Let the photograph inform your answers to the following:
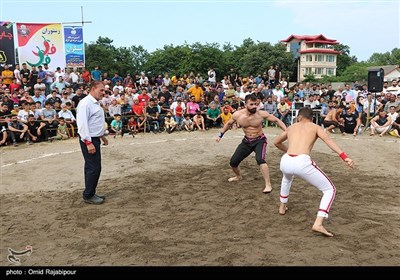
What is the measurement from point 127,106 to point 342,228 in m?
10.1

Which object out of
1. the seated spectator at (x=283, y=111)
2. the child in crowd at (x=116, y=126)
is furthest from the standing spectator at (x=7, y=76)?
the seated spectator at (x=283, y=111)

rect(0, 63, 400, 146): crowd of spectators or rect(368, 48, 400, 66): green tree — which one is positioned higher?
rect(368, 48, 400, 66): green tree

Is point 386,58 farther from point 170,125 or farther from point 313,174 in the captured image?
point 313,174

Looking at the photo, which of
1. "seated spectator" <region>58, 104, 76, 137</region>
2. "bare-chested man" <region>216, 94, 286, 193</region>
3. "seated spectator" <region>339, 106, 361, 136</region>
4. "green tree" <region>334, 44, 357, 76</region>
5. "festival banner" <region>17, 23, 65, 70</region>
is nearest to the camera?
"bare-chested man" <region>216, 94, 286, 193</region>

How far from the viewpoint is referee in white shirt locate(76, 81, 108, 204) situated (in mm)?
5355

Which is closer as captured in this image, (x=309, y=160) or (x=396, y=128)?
(x=309, y=160)

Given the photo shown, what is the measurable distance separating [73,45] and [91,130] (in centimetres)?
1114

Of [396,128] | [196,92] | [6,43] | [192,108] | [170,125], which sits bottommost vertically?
[396,128]

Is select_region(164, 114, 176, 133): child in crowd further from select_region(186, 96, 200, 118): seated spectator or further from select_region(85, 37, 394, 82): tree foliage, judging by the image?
select_region(85, 37, 394, 82): tree foliage

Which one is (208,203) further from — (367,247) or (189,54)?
(189,54)

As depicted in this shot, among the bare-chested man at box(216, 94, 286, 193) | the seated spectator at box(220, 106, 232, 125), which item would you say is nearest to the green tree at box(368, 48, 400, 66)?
the seated spectator at box(220, 106, 232, 125)

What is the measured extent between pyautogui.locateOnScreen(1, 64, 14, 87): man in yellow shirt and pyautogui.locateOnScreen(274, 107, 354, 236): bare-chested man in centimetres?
1238

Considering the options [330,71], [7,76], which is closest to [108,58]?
[7,76]

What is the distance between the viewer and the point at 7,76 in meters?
14.0
